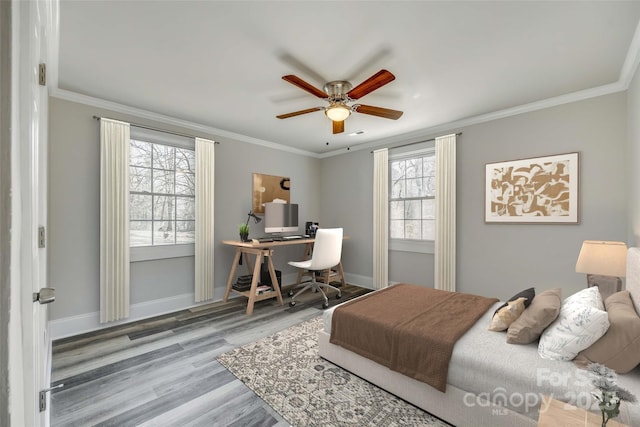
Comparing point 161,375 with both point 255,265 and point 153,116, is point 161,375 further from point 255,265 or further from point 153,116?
point 153,116

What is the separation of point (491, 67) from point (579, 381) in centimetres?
224

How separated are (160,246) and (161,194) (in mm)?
646

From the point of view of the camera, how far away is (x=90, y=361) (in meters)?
2.32

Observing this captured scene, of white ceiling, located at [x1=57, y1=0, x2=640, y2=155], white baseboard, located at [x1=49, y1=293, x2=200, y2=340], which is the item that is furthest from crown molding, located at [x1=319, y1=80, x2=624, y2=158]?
white baseboard, located at [x1=49, y1=293, x2=200, y2=340]

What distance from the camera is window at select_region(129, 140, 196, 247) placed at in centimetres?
327

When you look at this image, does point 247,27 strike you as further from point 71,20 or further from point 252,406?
point 252,406

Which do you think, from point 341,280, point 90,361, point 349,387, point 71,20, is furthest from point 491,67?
point 90,361

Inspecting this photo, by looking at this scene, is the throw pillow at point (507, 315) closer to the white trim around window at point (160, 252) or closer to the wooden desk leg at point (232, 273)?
the wooden desk leg at point (232, 273)

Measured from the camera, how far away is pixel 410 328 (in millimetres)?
1853

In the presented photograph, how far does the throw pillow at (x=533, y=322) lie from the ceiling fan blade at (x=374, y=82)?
68.4 inches

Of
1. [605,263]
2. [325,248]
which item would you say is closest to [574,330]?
[605,263]

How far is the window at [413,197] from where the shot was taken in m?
4.00

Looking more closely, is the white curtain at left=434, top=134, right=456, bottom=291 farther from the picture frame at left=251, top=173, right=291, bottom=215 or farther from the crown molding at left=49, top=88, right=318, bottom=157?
the crown molding at left=49, top=88, right=318, bottom=157

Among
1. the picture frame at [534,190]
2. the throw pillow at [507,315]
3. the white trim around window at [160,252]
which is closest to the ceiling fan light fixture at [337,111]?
the throw pillow at [507,315]
